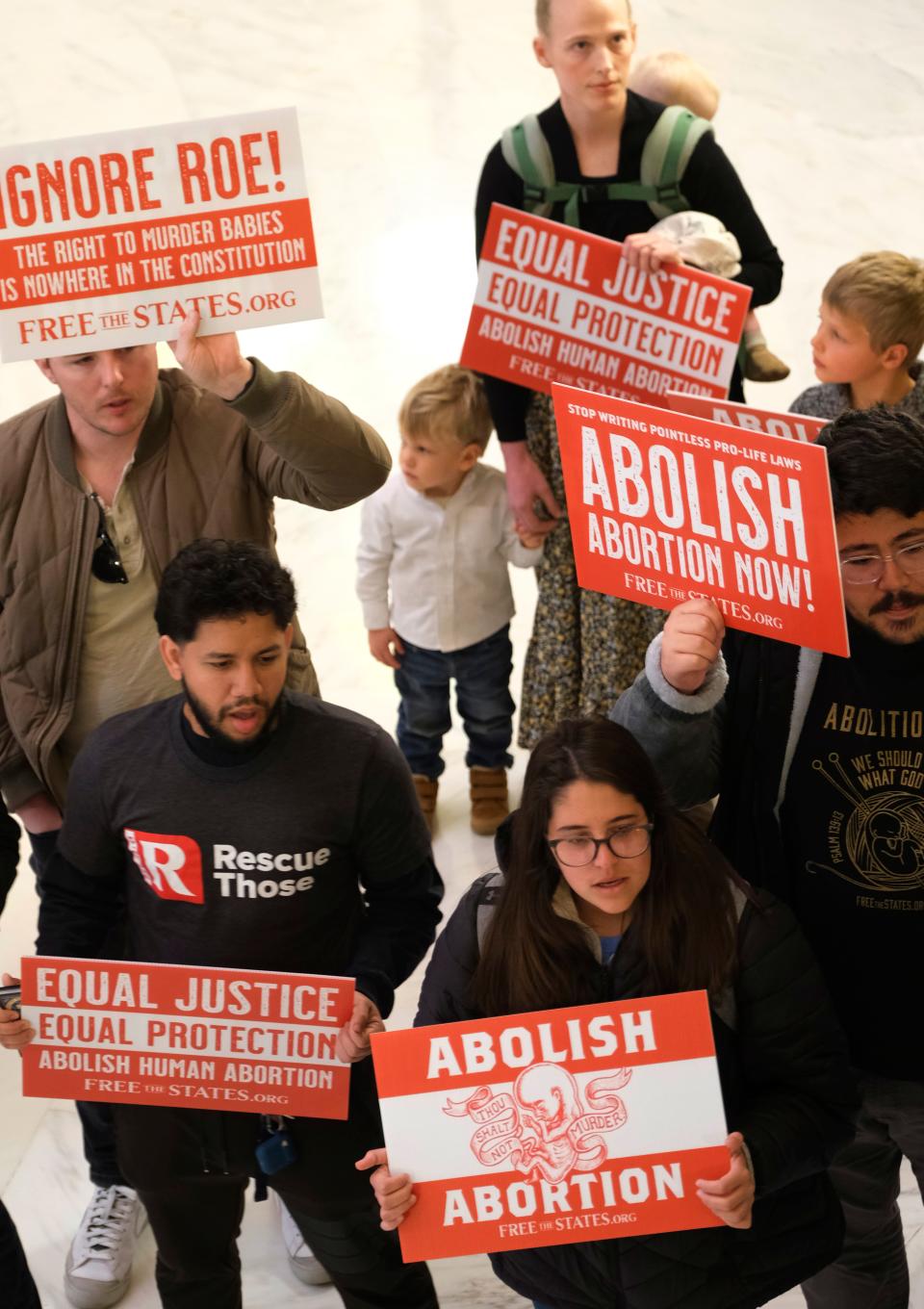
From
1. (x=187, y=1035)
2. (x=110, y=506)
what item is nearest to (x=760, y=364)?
(x=110, y=506)

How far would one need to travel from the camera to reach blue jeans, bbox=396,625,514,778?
4008mm

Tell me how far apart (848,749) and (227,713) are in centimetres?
84

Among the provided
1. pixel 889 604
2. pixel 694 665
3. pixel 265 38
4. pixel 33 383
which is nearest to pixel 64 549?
pixel 694 665

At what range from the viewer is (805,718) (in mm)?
2080

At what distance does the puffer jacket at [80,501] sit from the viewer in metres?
2.57

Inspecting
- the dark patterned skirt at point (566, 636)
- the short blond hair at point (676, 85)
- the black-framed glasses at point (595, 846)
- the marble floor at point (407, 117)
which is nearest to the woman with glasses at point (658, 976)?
the black-framed glasses at point (595, 846)

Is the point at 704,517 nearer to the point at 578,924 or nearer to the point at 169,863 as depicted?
the point at 578,924

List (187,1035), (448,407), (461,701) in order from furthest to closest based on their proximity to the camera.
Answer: (461,701), (448,407), (187,1035)

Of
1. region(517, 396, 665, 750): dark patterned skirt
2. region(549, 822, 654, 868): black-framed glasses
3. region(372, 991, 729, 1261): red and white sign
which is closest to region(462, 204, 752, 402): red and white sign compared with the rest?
region(517, 396, 665, 750): dark patterned skirt

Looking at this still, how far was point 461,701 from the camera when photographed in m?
4.12

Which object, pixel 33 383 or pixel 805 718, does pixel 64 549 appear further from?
pixel 33 383

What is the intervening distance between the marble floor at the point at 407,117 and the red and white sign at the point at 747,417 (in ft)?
8.90

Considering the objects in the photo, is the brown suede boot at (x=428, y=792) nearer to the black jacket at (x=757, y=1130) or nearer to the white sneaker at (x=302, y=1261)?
the white sneaker at (x=302, y=1261)

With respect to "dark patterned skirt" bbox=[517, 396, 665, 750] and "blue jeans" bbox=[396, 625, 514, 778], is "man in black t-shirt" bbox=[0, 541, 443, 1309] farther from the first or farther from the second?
"blue jeans" bbox=[396, 625, 514, 778]
